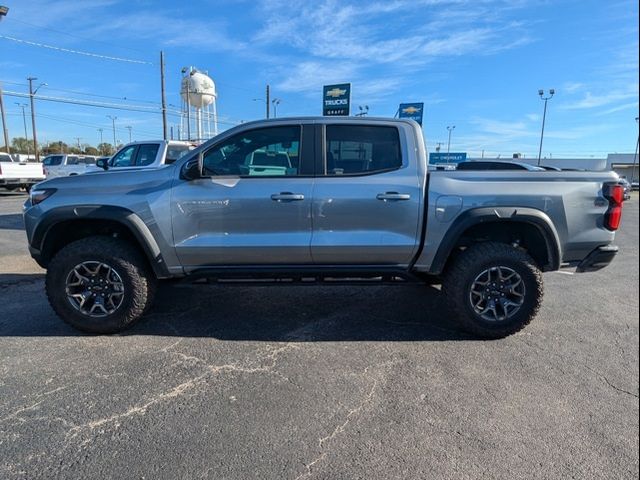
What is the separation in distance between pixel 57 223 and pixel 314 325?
262 centimetres

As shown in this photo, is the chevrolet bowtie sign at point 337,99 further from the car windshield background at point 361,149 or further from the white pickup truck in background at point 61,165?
the car windshield background at point 361,149

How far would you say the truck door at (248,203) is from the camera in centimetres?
396

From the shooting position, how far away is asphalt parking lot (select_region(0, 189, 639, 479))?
2.40 metres

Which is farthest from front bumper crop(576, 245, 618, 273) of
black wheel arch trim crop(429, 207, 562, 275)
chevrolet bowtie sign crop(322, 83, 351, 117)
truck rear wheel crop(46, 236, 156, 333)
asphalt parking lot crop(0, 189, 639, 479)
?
chevrolet bowtie sign crop(322, 83, 351, 117)

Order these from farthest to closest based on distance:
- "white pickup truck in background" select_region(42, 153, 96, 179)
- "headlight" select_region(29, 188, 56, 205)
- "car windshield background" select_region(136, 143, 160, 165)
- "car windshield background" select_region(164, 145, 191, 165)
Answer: "white pickup truck in background" select_region(42, 153, 96, 179) < "car windshield background" select_region(164, 145, 191, 165) < "car windshield background" select_region(136, 143, 160, 165) < "headlight" select_region(29, 188, 56, 205)

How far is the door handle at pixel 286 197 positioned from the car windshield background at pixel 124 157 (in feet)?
29.1

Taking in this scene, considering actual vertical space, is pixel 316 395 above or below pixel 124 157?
below

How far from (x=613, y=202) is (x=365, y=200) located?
2.30 meters

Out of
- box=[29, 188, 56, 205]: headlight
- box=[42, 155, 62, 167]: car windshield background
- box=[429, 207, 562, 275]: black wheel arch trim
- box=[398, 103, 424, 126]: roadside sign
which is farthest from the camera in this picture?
box=[398, 103, 424, 126]: roadside sign

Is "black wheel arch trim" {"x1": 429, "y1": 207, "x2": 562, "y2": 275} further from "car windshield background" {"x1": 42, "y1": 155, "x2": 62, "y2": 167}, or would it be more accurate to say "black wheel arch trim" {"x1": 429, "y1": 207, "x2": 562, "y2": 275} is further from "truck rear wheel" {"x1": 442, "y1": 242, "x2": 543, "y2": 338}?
"car windshield background" {"x1": 42, "y1": 155, "x2": 62, "y2": 167}

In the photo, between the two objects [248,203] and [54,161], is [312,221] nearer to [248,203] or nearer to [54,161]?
[248,203]

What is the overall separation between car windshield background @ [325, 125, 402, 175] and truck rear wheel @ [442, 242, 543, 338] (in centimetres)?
118

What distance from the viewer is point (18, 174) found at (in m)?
19.6

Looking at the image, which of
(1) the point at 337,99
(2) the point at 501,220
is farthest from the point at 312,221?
(1) the point at 337,99
